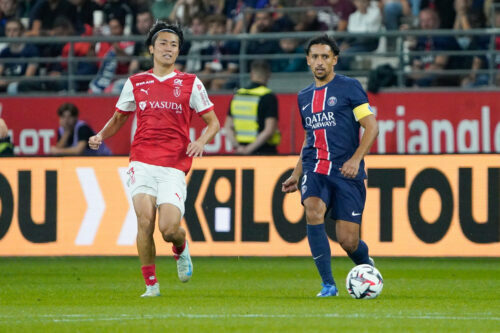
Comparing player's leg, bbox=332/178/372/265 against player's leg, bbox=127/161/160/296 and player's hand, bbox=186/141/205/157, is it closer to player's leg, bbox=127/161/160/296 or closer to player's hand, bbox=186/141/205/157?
player's hand, bbox=186/141/205/157

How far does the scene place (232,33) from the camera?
1948 cm

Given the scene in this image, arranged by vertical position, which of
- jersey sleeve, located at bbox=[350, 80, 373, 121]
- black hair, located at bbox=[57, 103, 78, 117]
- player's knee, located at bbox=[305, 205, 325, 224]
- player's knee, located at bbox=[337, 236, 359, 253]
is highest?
jersey sleeve, located at bbox=[350, 80, 373, 121]

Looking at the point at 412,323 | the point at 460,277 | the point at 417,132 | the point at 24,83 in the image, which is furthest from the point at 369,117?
the point at 24,83

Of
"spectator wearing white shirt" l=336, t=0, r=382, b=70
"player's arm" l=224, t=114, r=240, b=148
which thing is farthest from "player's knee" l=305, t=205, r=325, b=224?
"spectator wearing white shirt" l=336, t=0, r=382, b=70

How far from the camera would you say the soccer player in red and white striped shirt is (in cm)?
981

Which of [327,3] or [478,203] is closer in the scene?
[478,203]

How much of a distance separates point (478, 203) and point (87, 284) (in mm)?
5133

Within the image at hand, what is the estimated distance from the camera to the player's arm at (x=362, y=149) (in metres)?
9.51

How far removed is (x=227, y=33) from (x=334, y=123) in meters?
9.82

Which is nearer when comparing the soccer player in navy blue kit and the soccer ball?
the soccer ball

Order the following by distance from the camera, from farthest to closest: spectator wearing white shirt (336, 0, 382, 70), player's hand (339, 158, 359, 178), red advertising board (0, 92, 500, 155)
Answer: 1. spectator wearing white shirt (336, 0, 382, 70)
2. red advertising board (0, 92, 500, 155)
3. player's hand (339, 158, 359, 178)

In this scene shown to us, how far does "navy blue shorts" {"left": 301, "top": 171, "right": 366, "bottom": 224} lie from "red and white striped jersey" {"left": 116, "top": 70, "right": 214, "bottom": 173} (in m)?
1.09

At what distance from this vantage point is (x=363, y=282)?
9.59 meters

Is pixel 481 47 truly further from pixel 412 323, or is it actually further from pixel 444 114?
pixel 412 323
